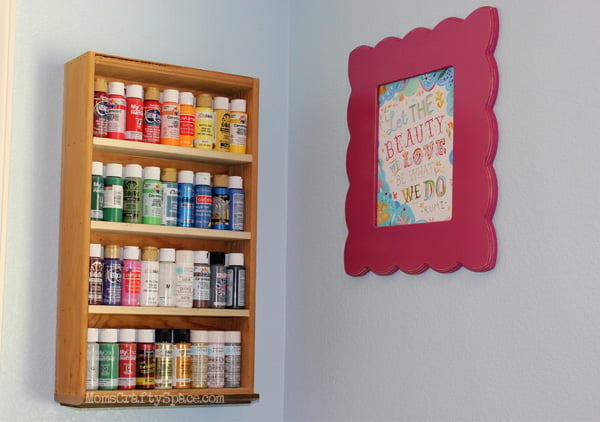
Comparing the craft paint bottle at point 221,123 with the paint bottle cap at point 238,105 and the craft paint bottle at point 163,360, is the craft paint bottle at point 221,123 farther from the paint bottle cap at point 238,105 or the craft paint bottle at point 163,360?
the craft paint bottle at point 163,360

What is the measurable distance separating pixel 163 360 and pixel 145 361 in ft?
0.16

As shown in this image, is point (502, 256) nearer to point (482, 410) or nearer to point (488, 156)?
point (488, 156)

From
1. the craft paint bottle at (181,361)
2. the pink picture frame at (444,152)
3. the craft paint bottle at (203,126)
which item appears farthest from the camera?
the craft paint bottle at (203,126)

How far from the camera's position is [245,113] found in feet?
7.67

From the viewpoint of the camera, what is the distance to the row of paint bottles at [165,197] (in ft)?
7.01

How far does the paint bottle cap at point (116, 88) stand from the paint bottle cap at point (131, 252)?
1.23ft

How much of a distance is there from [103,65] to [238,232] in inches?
20.9

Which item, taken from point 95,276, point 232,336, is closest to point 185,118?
point 95,276

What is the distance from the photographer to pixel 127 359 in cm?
210

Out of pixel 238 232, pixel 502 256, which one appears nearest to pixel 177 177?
pixel 238 232

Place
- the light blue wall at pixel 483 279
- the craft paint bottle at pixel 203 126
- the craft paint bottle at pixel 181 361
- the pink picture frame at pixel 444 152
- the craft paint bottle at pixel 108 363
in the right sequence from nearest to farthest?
1. the light blue wall at pixel 483 279
2. the pink picture frame at pixel 444 152
3. the craft paint bottle at pixel 108 363
4. the craft paint bottle at pixel 181 361
5. the craft paint bottle at pixel 203 126

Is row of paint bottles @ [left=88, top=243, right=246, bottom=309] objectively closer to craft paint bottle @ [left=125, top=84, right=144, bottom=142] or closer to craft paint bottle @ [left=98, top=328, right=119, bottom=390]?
craft paint bottle @ [left=98, top=328, right=119, bottom=390]

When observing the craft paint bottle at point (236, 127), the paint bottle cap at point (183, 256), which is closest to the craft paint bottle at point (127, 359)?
the paint bottle cap at point (183, 256)

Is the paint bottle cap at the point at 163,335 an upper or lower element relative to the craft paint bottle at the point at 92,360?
upper
